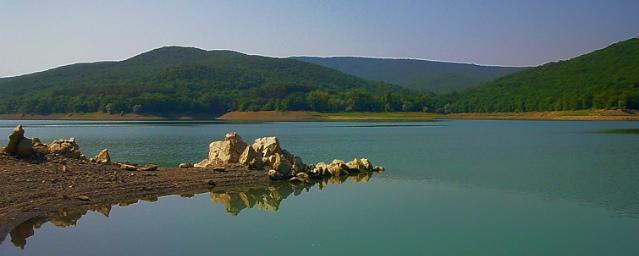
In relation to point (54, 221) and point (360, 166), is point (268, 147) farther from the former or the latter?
point (54, 221)

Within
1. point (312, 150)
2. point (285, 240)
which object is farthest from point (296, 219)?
point (312, 150)

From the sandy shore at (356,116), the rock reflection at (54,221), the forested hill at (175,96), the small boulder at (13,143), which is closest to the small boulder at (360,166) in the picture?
the rock reflection at (54,221)

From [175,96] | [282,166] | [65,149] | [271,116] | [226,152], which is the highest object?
[175,96]

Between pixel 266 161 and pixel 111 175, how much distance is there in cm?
723

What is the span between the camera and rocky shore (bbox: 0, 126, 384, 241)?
1791 cm

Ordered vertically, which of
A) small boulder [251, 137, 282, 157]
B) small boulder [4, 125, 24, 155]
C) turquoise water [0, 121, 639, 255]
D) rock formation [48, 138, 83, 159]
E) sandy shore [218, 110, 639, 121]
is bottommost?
sandy shore [218, 110, 639, 121]

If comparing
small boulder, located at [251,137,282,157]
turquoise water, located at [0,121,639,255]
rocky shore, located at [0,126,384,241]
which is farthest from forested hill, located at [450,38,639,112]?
rocky shore, located at [0,126,384,241]

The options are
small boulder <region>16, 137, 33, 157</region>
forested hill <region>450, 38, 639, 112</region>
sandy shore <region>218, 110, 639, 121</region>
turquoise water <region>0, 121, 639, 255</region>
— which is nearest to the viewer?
turquoise water <region>0, 121, 639, 255</region>

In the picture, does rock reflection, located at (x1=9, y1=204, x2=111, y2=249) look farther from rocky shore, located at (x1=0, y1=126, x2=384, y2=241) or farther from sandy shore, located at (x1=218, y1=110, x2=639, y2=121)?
sandy shore, located at (x1=218, y1=110, x2=639, y2=121)

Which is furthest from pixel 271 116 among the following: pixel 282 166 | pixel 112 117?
pixel 282 166

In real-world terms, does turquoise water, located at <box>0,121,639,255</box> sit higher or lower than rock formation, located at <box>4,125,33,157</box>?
lower

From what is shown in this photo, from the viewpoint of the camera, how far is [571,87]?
132 metres

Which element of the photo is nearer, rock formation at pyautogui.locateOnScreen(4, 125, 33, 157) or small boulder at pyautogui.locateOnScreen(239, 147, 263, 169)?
rock formation at pyautogui.locateOnScreen(4, 125, 33, 157)

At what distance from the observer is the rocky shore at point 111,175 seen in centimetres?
1791
